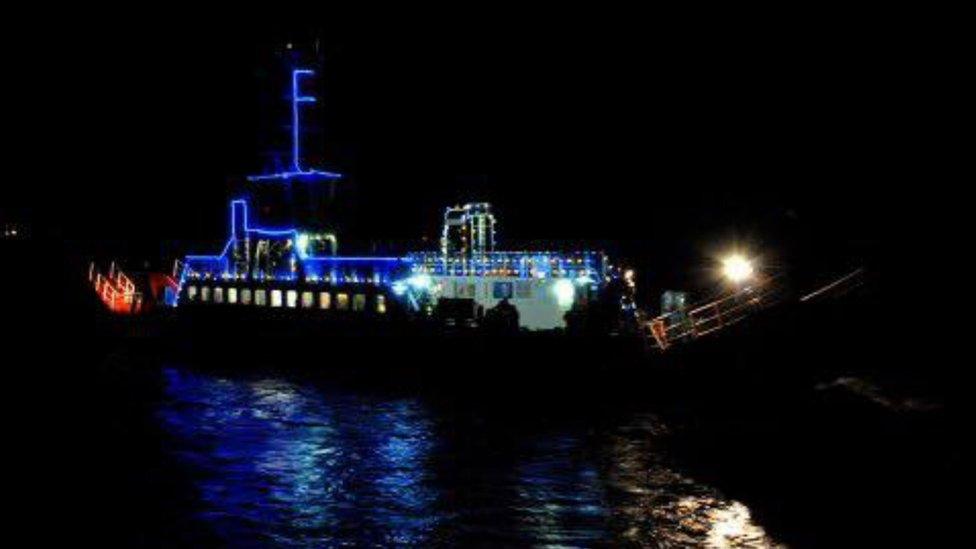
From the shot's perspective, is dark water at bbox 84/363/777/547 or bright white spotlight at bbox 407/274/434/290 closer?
dark water at bbox 84/363/777/547

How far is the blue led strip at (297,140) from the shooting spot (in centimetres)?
3347

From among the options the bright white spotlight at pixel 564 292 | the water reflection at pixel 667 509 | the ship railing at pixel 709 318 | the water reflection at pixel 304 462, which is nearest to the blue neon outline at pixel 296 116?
the water reflection at pixel 304 462

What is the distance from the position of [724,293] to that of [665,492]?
1194 centimetres

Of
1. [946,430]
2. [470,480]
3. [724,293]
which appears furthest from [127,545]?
[724,293]

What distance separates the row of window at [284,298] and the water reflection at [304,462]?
3.82 metres

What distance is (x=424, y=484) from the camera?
635 inches

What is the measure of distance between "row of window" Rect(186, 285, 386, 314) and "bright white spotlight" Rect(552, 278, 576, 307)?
5439 mm

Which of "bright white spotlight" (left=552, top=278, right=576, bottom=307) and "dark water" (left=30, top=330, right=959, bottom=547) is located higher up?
"bright white spotlight" (left=552, top=278, right=576, bottom=307)

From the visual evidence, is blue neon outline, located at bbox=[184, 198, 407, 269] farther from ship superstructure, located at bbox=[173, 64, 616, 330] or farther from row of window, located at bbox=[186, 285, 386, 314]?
row of window, located at bbox=[186, 285, 386, 314]

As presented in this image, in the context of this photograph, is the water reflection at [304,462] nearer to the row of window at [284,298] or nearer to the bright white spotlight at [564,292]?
the row of window at [284,298]

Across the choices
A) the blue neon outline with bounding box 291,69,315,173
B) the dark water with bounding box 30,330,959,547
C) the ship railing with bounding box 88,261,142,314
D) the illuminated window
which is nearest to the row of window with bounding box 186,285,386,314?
the ship railing with bounding box 88,261,142,314

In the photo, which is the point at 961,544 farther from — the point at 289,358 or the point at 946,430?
the point at 289,358

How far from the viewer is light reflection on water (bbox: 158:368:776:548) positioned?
13.3 meters

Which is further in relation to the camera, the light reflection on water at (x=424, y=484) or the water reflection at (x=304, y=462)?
the water reflection at (x=304, y=462)
